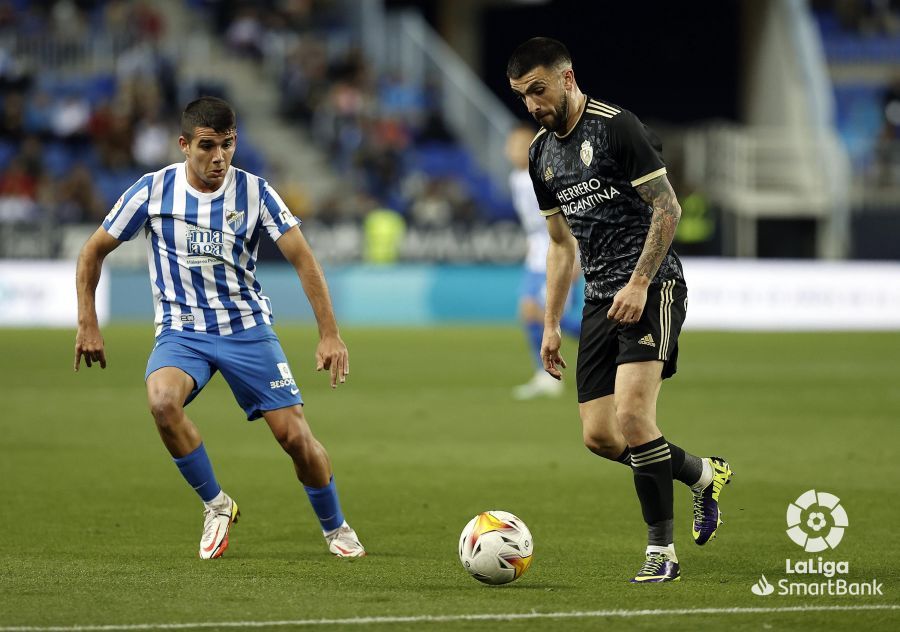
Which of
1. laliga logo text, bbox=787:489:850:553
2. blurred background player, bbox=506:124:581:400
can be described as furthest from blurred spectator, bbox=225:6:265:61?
laliga logo text, bbox=787:489:850:553

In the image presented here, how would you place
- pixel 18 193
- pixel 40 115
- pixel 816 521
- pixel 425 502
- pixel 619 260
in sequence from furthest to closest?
pixel 40 115 < pixel 18 193 < pixel 425 502 < pixel 816 521 < pixel 619 260

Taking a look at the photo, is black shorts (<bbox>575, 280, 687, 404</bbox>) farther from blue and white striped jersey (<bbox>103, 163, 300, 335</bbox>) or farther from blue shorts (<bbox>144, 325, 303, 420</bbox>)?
blue and white striped jersey (<bbox>103, 163, 300, 335</bbox>)

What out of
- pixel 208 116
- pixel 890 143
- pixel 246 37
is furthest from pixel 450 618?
pixel 246 37

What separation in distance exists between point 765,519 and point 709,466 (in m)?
1.30

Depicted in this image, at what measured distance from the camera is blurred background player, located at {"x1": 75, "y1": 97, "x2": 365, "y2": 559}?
6.88 metres

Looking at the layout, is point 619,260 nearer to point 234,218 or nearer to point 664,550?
point 664,550

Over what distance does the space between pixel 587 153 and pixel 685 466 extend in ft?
4.95

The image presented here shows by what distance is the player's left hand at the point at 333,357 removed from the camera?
673cm

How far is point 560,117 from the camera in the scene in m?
6.49

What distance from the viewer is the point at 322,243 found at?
86.0ft

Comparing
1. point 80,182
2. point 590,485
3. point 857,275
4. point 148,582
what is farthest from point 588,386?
point 80,182

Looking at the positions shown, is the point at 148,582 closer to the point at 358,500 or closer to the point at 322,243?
the point at 358,500

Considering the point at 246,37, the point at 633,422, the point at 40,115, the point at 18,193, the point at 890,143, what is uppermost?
the point at 246,37

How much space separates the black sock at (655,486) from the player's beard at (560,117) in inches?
55.8
